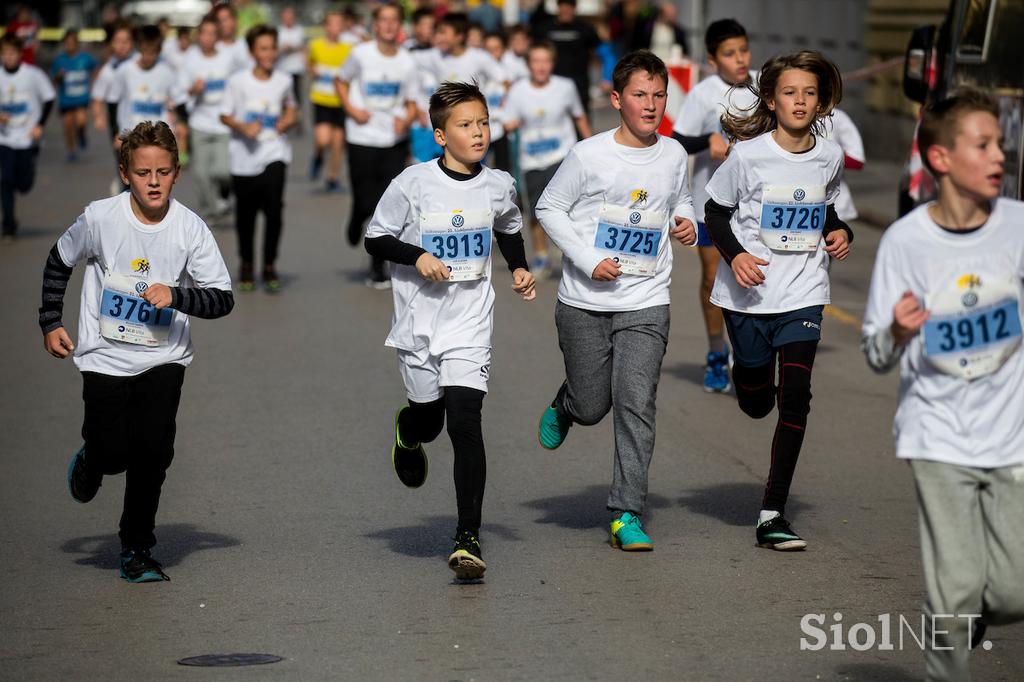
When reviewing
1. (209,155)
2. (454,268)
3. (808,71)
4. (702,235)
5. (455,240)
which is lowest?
(209,155)

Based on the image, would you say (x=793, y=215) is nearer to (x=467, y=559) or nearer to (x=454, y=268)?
(x=454, y=268)

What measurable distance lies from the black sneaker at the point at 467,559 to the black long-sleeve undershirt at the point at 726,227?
149 centimetres

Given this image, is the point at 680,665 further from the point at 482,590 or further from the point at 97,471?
the point at 97,471

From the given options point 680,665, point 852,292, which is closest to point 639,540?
point 680,665

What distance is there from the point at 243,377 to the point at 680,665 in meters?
5.59

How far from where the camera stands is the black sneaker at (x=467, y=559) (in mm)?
6164

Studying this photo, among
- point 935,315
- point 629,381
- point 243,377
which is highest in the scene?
point 935,315

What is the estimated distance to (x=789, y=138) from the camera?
6.84 metres

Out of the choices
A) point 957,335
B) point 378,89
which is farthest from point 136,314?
point 378,89

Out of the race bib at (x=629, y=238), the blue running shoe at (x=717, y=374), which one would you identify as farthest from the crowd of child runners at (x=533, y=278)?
the blue running shoe at (x=717, y=374)

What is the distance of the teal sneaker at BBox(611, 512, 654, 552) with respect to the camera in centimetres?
666

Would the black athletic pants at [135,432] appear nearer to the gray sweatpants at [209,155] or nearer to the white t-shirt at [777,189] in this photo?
the white t-shirt at [777,189]

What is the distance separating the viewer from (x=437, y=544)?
6852 millimetres

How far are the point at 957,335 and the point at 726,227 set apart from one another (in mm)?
2330
